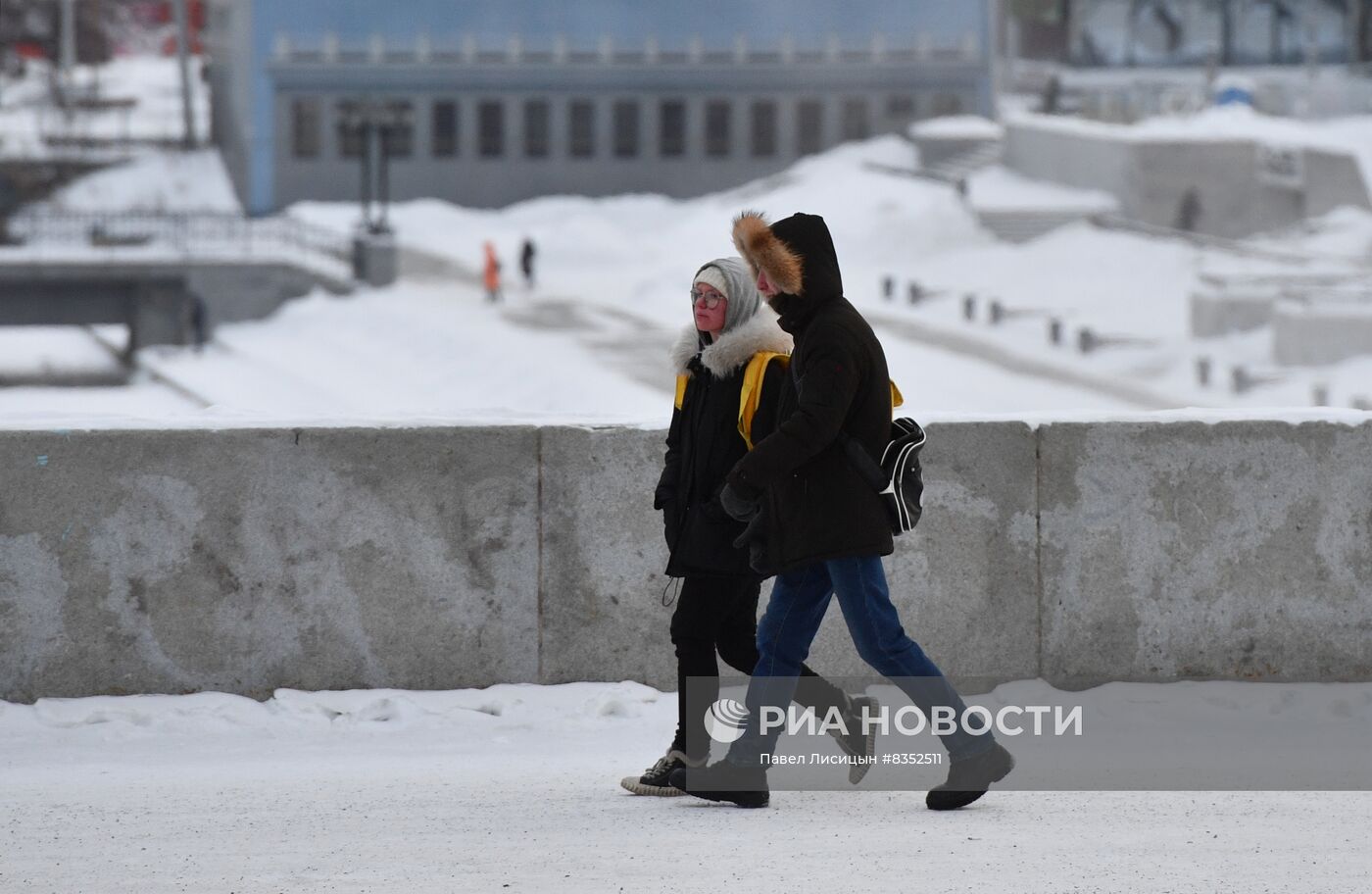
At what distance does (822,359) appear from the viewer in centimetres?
536

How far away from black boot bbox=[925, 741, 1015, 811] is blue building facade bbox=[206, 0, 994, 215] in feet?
202

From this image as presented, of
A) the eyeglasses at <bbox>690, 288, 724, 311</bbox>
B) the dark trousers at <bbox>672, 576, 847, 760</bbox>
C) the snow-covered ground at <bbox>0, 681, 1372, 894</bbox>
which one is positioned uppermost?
the eyeglasses at <bbox>690, 288, 724, 311</bbox>

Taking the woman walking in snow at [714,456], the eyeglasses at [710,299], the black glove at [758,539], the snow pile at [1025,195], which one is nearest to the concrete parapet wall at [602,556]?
the woman walking in snow at [714,456]

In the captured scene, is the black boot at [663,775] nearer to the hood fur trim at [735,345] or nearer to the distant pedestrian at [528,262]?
the hood fur trim at [735,345]

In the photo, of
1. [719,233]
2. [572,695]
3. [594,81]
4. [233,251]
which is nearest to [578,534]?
[572,695]

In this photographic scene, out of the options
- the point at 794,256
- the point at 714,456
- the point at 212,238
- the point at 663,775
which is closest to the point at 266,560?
the point at 663,775

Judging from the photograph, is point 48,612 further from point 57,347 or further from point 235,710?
point 57,347

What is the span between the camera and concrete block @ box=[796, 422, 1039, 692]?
23.7 feet

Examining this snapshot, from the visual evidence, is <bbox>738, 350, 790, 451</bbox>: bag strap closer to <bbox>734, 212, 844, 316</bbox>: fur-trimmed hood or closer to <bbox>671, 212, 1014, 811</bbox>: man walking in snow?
<bbox>671, 212, 1014, 811</bbox>: man walking in snow

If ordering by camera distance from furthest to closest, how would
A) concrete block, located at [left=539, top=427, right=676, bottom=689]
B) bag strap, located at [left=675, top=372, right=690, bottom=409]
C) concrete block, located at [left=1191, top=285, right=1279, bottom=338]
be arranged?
concrete block, located at [left=1191, top=285, right=1279, bottom=338] < concrete block, located at [left=539, top=427, right=676, bottom=689] < bag strap, located at [left=675, top=372, right=690, bottom=409]

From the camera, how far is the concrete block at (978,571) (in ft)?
23.7

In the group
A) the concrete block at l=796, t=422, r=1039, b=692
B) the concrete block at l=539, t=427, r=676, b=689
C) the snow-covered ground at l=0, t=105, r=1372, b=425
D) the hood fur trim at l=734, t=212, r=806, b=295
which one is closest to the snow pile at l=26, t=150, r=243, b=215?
the snow-covered ground at l=0, t=105, r=1372, b=425

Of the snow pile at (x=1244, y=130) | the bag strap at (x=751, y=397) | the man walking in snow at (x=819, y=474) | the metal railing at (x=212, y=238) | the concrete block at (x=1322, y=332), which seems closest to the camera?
the man walking in snow at (x=819, y=474)

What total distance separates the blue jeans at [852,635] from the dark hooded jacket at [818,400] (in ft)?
0.32
